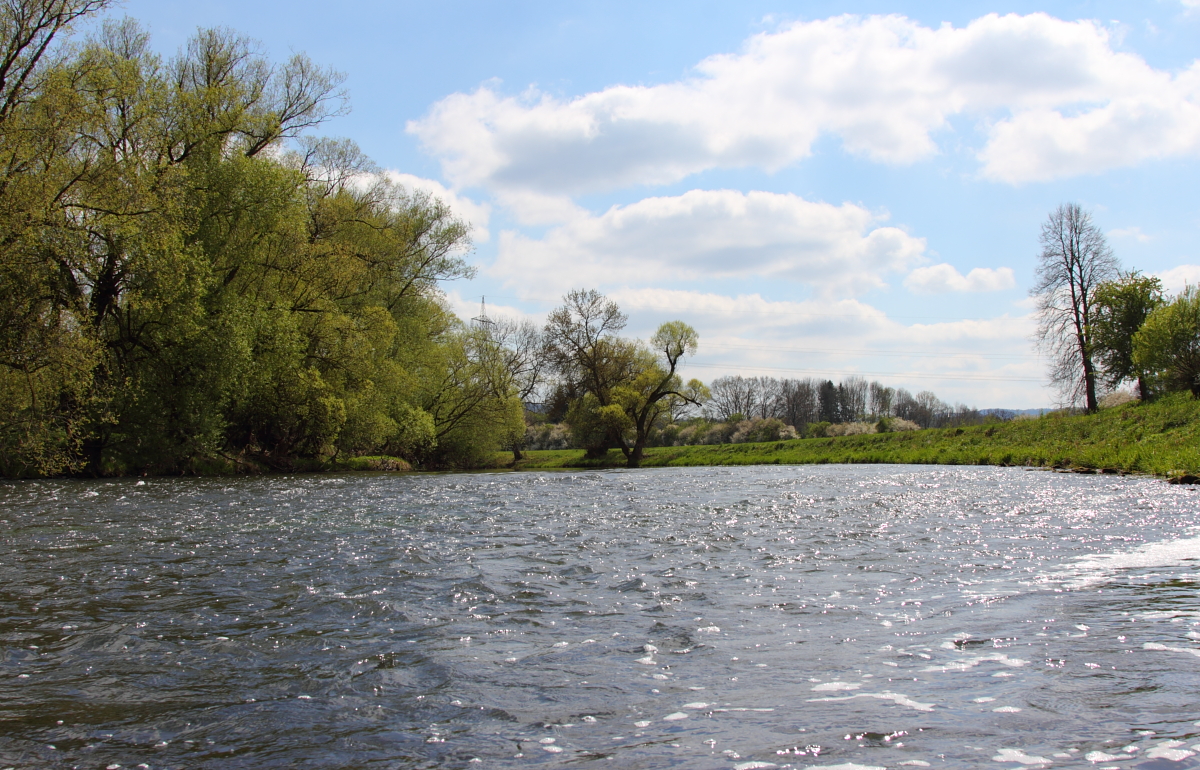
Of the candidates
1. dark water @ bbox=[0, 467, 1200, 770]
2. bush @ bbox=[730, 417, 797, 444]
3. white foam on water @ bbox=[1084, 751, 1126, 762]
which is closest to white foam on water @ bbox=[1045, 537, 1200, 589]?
dark water @ bbox=[0, 467, 1200, 770]

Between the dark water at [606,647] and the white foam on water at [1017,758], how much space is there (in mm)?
12

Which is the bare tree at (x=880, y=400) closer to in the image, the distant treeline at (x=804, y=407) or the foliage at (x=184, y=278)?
the distant treeline at (x=804, y=407)

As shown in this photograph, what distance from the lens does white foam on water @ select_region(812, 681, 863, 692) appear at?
4324 millimetres

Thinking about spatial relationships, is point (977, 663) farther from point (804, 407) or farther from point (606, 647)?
point (804, 407)

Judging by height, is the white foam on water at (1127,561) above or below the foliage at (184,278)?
below

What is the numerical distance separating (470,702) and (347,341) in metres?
30.4

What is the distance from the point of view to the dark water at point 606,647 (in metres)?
3.55

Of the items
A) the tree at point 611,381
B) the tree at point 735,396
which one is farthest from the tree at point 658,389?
the tree at point 735,396

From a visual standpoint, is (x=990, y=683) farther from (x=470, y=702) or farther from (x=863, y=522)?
(x=863, y=522)

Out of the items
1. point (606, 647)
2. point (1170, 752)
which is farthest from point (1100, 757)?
point (606, 647)

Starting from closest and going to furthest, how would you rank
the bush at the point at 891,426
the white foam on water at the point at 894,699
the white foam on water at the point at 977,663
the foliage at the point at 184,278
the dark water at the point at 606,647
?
1. the dark water at the point at 606,647
2. the white foam on water at the point at 894,699
3. the white foam on water at the point at 977,663
4. the foliage at the point at 184,278
5. the bush at the point at 891,426

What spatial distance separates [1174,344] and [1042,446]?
1257cm

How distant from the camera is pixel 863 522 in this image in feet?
42.0

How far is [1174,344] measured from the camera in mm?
36281
